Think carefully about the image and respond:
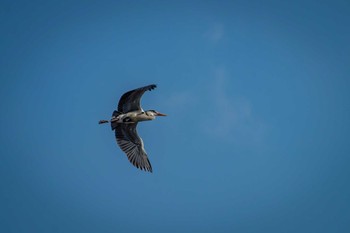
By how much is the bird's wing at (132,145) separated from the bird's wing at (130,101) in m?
1.49

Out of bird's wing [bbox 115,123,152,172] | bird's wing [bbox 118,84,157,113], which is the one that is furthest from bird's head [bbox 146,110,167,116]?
bird's wing [bbox 118,84,157,113]

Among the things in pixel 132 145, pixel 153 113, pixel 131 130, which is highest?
pixel 153 113

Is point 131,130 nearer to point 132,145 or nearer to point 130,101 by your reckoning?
point 132,145

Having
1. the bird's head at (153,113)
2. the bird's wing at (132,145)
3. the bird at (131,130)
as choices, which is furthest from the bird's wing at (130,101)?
the bird's wing at (132,145)

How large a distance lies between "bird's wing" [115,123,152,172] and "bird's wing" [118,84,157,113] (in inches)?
58.7

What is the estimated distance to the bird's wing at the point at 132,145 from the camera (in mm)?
27562

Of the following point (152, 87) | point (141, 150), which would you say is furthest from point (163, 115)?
point (152, 87)

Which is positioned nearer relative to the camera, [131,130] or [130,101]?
[130,101]

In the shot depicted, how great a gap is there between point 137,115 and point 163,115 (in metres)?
2.44

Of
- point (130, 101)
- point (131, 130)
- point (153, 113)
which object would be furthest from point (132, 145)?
point (130, 101)

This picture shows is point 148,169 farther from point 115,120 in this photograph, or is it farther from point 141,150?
point 115,120

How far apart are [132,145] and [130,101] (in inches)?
118

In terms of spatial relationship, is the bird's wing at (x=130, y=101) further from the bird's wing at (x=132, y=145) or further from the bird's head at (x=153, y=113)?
the bird's wing at (x=132, y=145)

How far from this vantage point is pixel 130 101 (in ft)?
84.9
